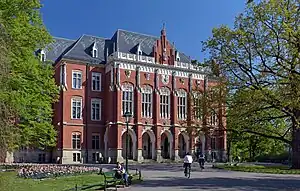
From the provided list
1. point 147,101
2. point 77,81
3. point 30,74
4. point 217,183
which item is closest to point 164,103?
point 147,101

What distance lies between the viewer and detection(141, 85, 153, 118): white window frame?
185 feet

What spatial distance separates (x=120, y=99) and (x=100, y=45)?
10.7 metres

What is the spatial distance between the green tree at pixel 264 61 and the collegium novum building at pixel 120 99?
52.8ft

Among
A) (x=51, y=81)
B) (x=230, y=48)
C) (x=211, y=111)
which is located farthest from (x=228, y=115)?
(x=51, y=81)

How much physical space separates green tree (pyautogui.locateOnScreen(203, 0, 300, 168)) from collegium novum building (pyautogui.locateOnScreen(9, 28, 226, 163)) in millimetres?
16085

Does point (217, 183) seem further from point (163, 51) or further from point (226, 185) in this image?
point (163, 51)

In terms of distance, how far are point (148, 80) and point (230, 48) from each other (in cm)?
2278

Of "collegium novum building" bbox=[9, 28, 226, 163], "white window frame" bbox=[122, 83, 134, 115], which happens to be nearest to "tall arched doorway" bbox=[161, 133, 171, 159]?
"collegium novum building" bbox=[9, 28, 226, 163]

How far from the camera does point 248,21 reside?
3388 centimetres

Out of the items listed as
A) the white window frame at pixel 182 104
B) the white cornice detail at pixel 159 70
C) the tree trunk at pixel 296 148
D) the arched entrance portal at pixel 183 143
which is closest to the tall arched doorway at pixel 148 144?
the arched entrance portal at pixel 183 143

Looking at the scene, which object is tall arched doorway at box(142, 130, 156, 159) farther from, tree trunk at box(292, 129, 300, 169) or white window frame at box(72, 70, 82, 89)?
tree trunk at box(292, 129, 300, 169)

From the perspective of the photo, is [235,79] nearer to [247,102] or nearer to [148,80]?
[247,102]

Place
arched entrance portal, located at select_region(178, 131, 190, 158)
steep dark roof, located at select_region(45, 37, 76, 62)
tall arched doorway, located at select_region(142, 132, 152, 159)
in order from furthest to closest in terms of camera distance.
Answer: arched entrance portal, located at select_region(178, 131, 190, 158)
steep dark roof, located at select_region(45, 37, 76, 62)
tall arched doorway, located at select_region(142, 132, 152, 159)

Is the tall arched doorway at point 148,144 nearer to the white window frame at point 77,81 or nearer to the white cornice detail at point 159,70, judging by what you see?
the white cornice detail at point 159,70
